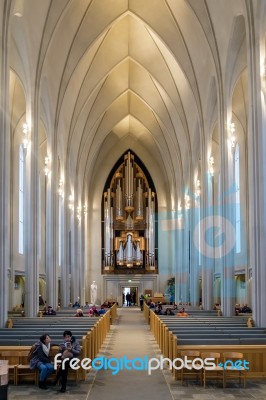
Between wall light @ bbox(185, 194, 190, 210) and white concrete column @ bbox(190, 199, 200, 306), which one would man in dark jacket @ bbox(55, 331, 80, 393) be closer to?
white concrete column @ bbox(190, 199, 200, 306)

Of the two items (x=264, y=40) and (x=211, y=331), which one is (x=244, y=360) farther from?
(x=264, y=40)

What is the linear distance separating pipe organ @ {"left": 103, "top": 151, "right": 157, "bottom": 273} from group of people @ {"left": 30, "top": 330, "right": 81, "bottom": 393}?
→ 1411 inches

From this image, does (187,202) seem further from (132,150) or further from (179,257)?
(132,150)

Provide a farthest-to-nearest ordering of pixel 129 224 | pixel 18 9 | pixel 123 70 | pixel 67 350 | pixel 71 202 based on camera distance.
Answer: pixel 129 224
pixel 71 202
pixel 123 70
pixel 18 9
pixel 67 350

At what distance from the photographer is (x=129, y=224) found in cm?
4862

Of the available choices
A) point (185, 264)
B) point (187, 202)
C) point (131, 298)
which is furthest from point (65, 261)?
point (131, 298)

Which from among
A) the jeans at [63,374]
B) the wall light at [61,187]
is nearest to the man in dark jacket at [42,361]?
the jeans at [63,374]

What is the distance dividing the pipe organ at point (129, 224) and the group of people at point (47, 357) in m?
35.8

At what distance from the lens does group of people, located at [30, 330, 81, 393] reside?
11.2 metres

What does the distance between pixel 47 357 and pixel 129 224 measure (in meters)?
37.1

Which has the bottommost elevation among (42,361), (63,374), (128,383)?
(128,383)

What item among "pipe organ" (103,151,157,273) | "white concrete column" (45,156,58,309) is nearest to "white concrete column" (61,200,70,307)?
"white concrete column" (45,156,58,309)

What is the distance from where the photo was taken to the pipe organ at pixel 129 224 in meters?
47.9

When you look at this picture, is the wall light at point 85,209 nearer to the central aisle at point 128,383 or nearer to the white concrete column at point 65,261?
the white concrete column at point 65,261
